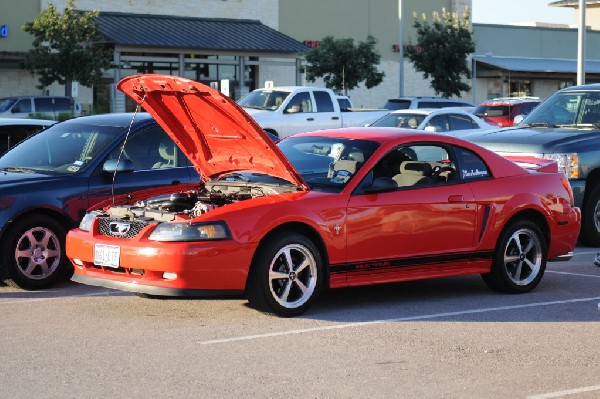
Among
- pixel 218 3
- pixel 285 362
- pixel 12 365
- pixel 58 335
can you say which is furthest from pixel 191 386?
pixel 218 3

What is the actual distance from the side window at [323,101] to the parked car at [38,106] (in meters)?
11.5

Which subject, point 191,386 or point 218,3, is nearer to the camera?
point 191,386

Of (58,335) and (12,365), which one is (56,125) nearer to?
(58,335)

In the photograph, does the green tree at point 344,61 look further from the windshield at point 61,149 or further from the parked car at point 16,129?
the windshield at point 61,149

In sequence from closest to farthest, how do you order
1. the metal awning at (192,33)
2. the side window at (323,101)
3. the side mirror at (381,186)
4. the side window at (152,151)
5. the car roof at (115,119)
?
the side mirror at (381,186), the side window at (152,151), the car roof at (115,119), the side window at (323,101), the metal awning at (192,33)

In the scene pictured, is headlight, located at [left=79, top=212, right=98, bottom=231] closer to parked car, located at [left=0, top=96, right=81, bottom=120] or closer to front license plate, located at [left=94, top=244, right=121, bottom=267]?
front license plate, located at [left=94, top=244, right=121, bottom=267]

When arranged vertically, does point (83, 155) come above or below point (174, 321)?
above

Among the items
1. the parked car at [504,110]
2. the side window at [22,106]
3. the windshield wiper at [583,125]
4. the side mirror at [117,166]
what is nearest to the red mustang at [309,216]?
the side mirror at [117,166]

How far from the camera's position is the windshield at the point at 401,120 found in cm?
2480

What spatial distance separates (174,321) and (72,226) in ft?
7.66

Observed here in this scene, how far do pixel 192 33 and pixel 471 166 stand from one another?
41271 millimetres

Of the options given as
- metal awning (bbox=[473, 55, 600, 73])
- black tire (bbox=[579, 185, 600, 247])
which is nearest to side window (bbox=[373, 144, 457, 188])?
black tire (bbox=[579, 185, 600, 247])

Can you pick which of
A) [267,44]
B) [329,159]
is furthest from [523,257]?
[267,44]

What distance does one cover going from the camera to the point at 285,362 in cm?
751
